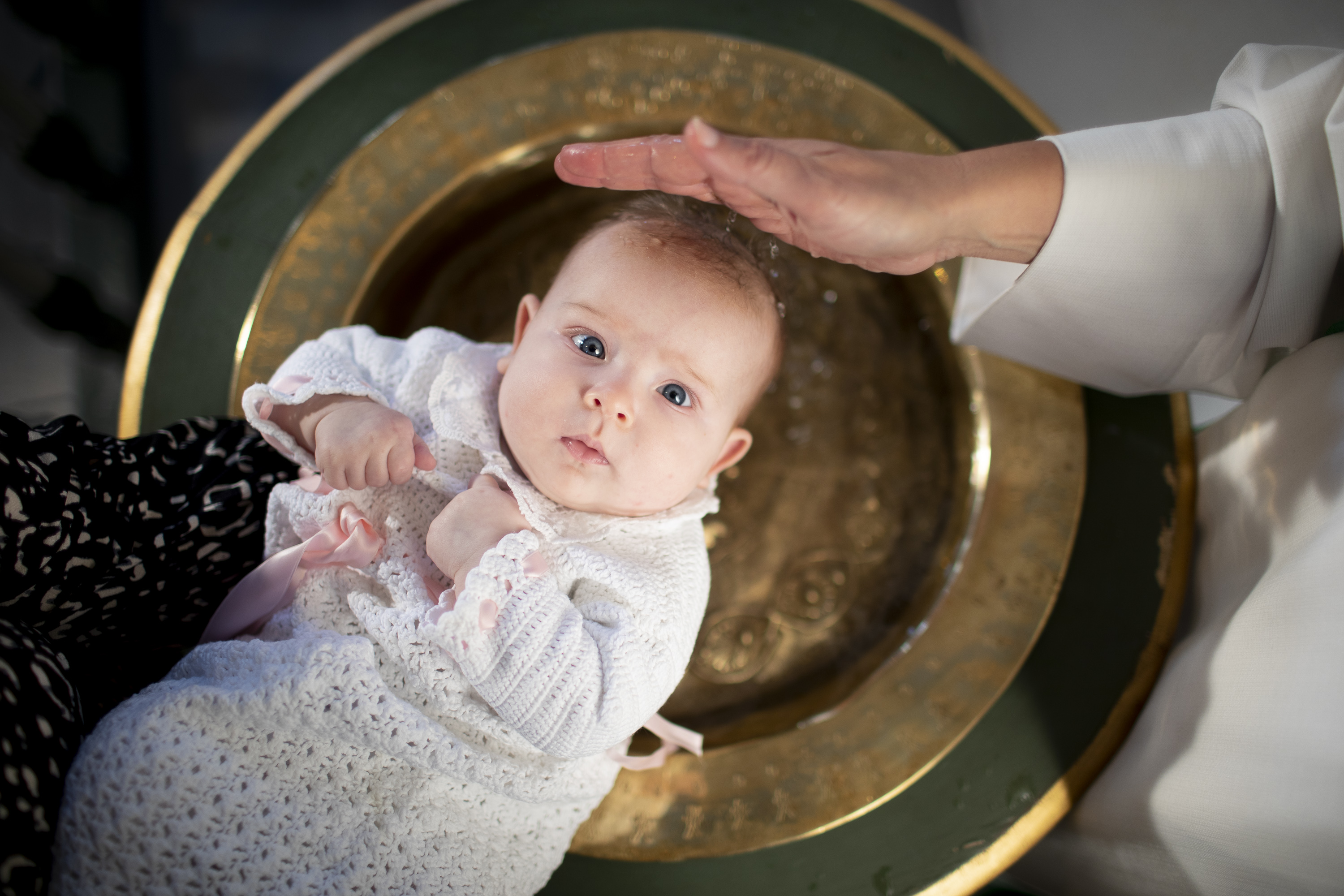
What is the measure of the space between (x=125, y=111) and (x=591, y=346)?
4.34 ft

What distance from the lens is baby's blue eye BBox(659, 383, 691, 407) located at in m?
0.67

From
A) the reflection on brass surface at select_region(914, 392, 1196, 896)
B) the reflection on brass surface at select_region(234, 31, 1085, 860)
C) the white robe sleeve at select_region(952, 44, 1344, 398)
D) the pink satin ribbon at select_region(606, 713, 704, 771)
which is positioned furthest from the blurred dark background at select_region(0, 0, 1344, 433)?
the pink satin ribbon at select_region(606, 713, 704, 771)

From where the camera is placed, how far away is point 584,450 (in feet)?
2.12

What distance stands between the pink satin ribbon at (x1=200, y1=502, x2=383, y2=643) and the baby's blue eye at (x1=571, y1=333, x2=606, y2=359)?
0.26 meters

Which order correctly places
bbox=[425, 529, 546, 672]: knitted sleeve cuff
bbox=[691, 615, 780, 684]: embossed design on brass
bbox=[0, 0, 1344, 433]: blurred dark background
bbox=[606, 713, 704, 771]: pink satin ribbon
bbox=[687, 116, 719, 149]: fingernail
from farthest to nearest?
bbox=[0, 0, 1344, 433]: blurred dark background < bbox=[691, 615, 780, 684]: embossed design on brass < bbox=[606, 713, 704, 771]: pink satin ribbon < bbox=[425, 529, 546, 672]: knitted sleeve cuff < bbox=[687, 116, 719, 149]: fingernail

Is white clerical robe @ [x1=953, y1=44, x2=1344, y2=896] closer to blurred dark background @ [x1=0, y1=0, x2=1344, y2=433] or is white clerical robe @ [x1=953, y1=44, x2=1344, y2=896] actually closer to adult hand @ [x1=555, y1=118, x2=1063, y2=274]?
adult hand @ [x1=555, y1=118, x2=1063, y2=274]

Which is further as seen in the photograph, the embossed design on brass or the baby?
the embossed design on brass

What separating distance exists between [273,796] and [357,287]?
644 mm

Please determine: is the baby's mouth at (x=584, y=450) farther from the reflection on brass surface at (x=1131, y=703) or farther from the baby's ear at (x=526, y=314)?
the reflection on brass surface at (x=1131, y=703)

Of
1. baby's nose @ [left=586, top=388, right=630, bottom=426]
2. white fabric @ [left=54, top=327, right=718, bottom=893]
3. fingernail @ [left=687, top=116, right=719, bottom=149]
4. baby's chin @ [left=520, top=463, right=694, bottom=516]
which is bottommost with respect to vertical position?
white fabric @ [left=54, top=327, right=718, bottom=893]

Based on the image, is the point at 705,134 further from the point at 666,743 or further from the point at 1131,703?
the point at 1131,703

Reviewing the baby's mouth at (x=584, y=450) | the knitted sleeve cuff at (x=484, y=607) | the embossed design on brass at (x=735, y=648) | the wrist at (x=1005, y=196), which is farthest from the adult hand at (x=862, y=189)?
the embossed design on brass at (x=735, y=648)

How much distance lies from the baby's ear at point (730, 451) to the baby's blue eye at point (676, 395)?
82mm

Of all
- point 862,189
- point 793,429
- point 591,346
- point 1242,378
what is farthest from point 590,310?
point 1242,378
